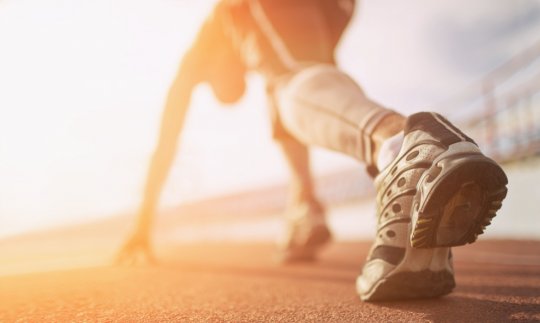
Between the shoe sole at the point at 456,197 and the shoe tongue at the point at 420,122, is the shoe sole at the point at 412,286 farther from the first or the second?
the shoe tongue at the point at 420,122

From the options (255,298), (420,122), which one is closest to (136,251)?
(255,298)

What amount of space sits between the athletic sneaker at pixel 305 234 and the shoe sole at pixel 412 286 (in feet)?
3.54

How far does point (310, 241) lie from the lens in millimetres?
2033

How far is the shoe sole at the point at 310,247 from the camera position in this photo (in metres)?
2.04

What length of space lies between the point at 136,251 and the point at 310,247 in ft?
2.80

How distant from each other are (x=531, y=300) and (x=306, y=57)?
874 mm

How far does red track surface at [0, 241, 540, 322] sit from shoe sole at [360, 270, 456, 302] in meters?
0.02

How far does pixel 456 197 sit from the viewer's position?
748 mm

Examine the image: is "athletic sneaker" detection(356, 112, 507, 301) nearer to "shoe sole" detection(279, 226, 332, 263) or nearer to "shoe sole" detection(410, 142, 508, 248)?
"shoe sole" detection(410, 142, 508, 248)

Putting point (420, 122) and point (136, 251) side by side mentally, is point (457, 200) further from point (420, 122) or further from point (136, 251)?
point (136, 251)

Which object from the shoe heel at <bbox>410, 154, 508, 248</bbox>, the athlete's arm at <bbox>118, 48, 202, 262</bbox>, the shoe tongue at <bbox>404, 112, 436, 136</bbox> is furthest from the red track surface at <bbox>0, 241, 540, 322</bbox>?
the athlete's arm at <bbox>118, 48, 202, 262</bbox>

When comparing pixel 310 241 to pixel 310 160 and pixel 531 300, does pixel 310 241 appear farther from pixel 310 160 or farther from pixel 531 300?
pixel 531 300

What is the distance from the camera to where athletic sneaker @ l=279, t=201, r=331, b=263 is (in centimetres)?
204

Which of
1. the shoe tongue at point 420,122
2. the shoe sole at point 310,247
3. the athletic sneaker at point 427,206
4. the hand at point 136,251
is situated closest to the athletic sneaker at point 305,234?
the shoe sole at point 310,247
